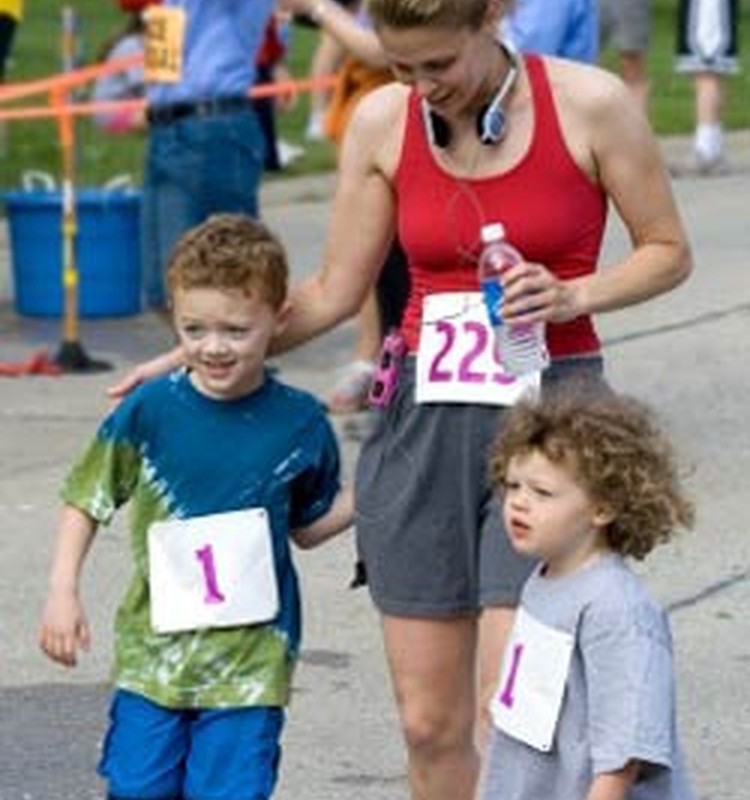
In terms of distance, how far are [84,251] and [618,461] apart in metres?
8.32

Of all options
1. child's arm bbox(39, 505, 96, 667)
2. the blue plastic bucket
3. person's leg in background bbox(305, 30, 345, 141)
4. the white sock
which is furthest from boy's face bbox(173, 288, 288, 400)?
the white sock

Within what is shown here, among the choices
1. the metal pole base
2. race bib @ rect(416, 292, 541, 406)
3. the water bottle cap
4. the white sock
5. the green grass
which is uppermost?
the water bottle cap

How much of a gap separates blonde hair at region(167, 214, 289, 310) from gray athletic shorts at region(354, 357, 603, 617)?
29 centimetres

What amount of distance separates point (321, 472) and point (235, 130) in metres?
5.42

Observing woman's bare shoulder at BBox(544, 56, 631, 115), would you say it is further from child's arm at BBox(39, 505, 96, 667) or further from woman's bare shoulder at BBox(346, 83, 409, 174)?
child's arm at BBox(39, 505, 96, 667)

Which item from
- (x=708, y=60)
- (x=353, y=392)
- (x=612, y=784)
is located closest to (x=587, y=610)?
(x=612, y=784)

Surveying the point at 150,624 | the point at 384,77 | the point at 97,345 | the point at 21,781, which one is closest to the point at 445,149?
the point at 150,624

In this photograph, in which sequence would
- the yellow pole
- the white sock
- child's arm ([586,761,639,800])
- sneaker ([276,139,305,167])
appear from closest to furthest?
child's arm ([586,761,639,800])
the yellow pole
the white sock
sneaker ([276,139,305,167])

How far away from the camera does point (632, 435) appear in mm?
4855

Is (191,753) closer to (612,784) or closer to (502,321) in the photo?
(502,321)

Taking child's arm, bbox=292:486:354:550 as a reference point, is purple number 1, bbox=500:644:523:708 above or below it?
above

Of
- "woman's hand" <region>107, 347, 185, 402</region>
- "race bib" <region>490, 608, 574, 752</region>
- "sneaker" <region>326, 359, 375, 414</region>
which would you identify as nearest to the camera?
"race bib" <region>490, 608, 574, 752</region>

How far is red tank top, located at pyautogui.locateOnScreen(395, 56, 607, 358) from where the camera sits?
215 inches

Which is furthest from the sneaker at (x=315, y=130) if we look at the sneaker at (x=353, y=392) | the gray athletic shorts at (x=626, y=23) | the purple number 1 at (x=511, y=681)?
the purple number 1 at (x=511, y=681)
